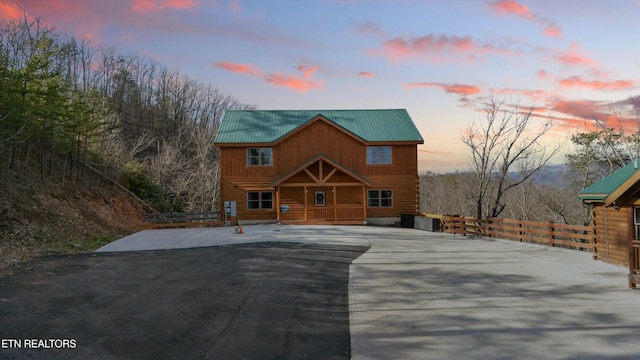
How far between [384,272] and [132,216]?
2252 cm

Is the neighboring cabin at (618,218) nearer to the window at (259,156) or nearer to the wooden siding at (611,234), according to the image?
the wooden siding at (611,234)

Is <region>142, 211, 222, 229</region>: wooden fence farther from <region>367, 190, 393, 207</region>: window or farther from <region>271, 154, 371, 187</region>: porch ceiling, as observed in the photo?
<region>367, 190, 393, 207</region>: window

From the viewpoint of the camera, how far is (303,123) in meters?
29.1

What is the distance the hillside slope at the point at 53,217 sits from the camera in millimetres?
15609

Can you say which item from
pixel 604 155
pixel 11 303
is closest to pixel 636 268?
pixel 11 303

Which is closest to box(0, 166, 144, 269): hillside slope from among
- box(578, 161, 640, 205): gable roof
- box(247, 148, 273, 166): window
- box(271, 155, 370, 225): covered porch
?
box(247, 148, 273, 166): window

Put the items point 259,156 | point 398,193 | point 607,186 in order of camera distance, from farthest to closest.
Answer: point 398,193 → point 259,156 → point 607,186

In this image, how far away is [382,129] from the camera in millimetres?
30750

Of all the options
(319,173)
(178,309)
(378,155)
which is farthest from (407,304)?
(378,155)

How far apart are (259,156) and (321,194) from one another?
16.5ft

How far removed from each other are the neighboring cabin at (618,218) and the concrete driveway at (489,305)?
0.55m

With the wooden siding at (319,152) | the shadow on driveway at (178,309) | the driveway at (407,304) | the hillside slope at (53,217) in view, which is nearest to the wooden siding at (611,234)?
the driveway at (407,304)

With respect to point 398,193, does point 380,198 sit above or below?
below

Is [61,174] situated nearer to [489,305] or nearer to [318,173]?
[318,173]
